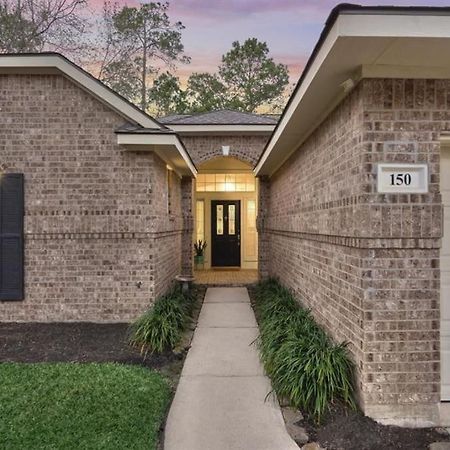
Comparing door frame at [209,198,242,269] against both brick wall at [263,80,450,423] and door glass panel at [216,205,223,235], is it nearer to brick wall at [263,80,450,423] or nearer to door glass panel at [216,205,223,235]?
door glass panel at [216,205,223,235]

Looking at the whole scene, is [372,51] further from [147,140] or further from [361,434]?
[147,140]

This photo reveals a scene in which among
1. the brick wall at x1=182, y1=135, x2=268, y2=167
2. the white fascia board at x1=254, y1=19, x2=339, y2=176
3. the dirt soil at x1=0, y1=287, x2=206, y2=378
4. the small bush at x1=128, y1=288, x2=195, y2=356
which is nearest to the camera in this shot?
the white fascia board at x1=254, y1=19, x2=339, y2=176

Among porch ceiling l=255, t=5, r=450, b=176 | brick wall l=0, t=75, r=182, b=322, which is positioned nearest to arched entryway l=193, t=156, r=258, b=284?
brick wall l=0, t=75, r=182, b=322

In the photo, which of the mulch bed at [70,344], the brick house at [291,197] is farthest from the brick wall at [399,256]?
the mulch bed at [70,344]

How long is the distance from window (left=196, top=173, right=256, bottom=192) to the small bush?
808cm

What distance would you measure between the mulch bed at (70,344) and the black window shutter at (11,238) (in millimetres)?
651

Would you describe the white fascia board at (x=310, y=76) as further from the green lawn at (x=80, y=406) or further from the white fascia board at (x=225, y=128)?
the white fascia board at (x=225, y=128)

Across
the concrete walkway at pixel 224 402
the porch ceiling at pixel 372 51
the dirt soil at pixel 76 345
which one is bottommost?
the concrete walkway at pixel 224 402

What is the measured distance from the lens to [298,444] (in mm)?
3459

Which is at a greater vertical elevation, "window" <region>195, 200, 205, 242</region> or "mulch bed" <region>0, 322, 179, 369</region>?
"window" <region>195, 200, 205, 242</region>

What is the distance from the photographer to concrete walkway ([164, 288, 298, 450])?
3512mm

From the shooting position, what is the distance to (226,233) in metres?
15.2

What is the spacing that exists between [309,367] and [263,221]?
8033 millimetres

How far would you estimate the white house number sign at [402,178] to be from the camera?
365 centimetres
